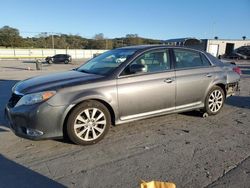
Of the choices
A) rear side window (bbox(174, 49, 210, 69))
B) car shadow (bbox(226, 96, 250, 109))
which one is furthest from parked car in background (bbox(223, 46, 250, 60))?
rear side window (bbox(174, 49, 210, 69))

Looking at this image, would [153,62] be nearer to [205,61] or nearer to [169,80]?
[169,80]

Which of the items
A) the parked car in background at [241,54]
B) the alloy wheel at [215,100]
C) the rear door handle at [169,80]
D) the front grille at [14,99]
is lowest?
the parked car in background at [241,54]

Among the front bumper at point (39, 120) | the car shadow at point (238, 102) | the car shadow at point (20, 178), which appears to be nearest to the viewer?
the car shadow at point (20, 178)

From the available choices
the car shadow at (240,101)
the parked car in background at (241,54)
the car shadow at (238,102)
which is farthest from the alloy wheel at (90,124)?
the parked car in background at (241,54)

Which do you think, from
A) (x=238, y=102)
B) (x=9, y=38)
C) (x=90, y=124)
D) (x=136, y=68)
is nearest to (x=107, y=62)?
(x=136, y=68)

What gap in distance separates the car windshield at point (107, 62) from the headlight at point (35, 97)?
1.10 meters

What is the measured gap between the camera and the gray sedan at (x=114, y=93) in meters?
4.32

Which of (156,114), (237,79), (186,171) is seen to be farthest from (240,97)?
(186,171)

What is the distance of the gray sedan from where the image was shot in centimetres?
432

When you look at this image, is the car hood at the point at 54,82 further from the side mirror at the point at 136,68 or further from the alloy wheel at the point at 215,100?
the alloy wheel at the point at 215,100

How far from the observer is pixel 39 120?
4234mm

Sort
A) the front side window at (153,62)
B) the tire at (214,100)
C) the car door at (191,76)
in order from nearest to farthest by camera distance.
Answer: the front side window at (153,62), the car door at (191,76), the tire at (214,100)

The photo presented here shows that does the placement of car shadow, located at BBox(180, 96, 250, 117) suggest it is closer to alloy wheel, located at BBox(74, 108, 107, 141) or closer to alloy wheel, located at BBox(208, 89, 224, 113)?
alloy wheel, located at BBox(208, 89, 224, 113)

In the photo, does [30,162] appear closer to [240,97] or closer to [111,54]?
[111,54]
